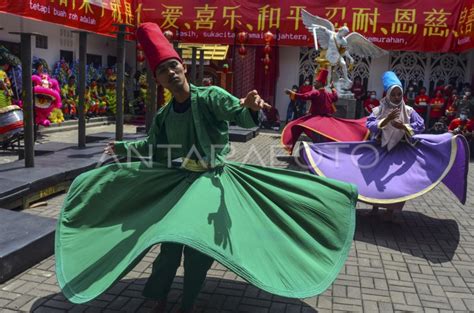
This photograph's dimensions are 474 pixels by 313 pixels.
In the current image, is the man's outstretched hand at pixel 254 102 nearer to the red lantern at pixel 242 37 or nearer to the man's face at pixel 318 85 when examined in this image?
the man's face at pixel 318 85

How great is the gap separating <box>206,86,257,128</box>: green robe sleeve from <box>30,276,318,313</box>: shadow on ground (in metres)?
1.30

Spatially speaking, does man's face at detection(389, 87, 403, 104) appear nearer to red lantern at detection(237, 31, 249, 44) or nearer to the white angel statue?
the white angel statue

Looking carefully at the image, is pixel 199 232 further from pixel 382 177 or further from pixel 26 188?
pixel 26 188

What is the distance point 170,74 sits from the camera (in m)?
2.94

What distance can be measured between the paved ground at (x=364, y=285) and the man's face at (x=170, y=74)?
1482 mm

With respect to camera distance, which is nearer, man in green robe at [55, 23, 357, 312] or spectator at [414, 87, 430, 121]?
man in green robe at [55, 23, 357, 312]

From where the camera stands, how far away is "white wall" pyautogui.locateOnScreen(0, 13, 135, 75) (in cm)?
1143

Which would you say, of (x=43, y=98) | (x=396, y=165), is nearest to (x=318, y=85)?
(x=396, y=165)

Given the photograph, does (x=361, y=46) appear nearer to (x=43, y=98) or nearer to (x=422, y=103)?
(x=422, y=103)

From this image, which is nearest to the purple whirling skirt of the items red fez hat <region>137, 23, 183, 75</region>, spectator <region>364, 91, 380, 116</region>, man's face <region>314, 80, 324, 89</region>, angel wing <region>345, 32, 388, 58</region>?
red fez hat <region>137, 23, 183, 75</region>

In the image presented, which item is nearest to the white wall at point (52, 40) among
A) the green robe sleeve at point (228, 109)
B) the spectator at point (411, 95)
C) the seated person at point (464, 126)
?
the green robe sleeve at point (228, 109)

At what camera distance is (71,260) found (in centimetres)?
281

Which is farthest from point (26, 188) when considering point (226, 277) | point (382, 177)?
point (382, 177)

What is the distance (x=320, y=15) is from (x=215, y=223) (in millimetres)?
13585
